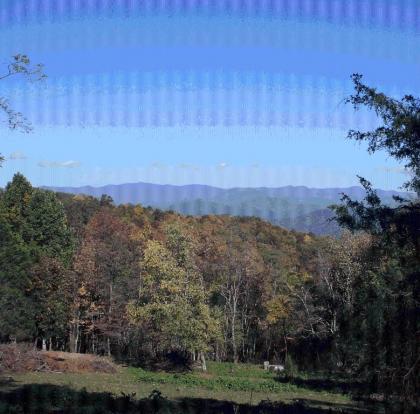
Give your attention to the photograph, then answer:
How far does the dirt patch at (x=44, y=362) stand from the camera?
101 feet

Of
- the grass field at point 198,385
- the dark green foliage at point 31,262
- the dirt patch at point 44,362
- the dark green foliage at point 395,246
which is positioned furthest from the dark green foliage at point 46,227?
the dark green foliage at point 395,246

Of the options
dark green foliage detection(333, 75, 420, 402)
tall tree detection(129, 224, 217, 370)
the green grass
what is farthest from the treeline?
dark green foliage detection(333, 75, 420, 402)

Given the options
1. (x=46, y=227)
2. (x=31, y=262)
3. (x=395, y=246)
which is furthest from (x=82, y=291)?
(x=395, y=246)

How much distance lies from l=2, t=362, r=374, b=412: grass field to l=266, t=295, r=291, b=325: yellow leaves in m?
8.11

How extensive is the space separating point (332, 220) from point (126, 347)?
3740 centimetres

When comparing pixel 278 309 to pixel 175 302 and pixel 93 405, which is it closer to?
pixel 175 302

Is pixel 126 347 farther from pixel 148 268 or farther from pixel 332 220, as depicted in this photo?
pixel 332 220

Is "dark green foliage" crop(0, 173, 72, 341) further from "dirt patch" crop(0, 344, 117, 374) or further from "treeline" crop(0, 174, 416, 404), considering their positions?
"dirt patch" crop(0, 344, 117, 374)

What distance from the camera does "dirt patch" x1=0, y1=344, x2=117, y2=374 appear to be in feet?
101

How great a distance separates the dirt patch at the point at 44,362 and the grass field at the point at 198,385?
3.17 feet

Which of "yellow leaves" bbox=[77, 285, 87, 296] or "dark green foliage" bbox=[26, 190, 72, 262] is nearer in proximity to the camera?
"dark green foliage" bbox=[26, 190, 72, 262]

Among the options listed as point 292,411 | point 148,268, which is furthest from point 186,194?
point 292,411

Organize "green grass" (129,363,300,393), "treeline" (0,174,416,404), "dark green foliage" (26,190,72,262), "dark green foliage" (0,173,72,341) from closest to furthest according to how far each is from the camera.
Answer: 1. "green grass" (129,363,300,393)
2. "treeline" (0,174,416,404)
3. "dark green foliage" (0,173,72,341)
4. "dark green foliage" (26,190,72,262)

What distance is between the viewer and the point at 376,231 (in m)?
11.5
